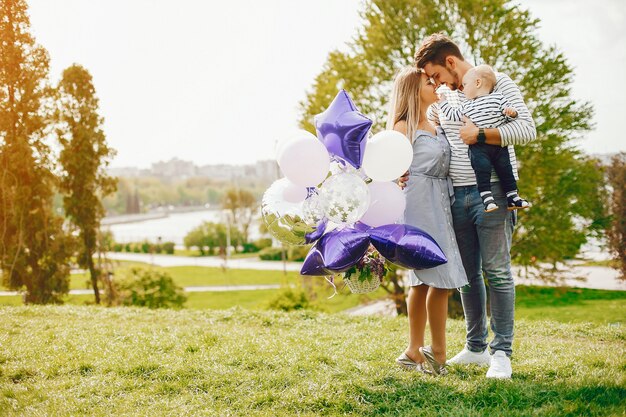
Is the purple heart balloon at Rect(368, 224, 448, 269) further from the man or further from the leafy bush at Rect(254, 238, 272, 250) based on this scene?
the leafy bush at Rect(254, 238, 272, 250)

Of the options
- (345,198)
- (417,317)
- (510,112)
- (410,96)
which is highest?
(410,96)

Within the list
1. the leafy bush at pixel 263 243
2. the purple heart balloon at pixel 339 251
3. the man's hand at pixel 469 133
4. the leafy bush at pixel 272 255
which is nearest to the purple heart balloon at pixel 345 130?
the purple heart balloon at pixel 339 251

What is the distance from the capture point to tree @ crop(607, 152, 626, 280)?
1204 centimetres

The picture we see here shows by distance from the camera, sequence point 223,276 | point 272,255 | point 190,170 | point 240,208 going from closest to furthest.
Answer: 1. point 223,276
2. point 272,255
3. point 240,208
4. point 190,170

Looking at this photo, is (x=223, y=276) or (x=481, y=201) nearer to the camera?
(x=481, y=201)

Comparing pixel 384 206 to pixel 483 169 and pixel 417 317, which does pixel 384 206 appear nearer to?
pixel 483 169

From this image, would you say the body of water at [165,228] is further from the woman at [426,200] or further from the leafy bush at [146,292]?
Answer: the woman at [426,200]

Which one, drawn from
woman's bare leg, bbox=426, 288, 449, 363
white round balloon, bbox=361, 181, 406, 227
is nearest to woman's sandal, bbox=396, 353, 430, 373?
woman's bare leg, bbox=426, 288, 449, 363

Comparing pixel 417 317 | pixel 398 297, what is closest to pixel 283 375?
pixel 417 317

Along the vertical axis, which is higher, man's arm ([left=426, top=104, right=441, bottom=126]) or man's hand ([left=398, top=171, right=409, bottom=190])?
man's arm ([left=426, top=104, right=441, bottom=126])

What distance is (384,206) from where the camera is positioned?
317 cm

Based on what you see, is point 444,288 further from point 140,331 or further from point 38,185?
point 38,185

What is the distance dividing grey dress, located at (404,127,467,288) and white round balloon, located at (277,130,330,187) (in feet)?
1.81

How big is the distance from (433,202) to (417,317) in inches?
27.9
